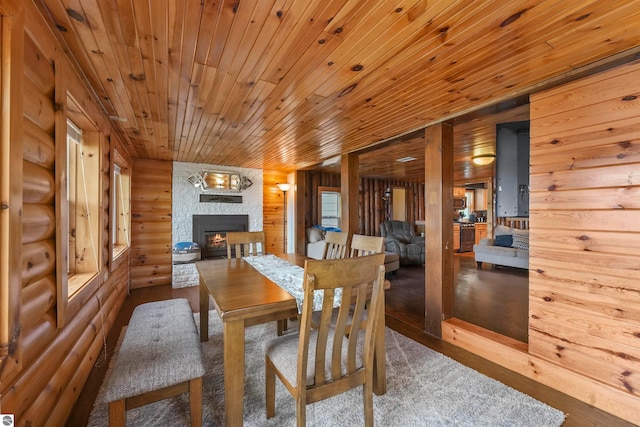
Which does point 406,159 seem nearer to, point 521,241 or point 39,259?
point 521,241

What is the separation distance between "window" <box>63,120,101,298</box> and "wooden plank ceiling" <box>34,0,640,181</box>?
402 millimetres

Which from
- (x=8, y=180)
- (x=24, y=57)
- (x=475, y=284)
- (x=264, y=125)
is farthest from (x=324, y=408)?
(x=475, y=284)

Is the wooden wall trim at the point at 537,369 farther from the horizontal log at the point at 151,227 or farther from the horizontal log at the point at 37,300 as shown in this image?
the horizontal log at the point at 151,227

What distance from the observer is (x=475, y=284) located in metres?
4.57

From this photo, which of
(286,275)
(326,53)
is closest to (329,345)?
(286,275)

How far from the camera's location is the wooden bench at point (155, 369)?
124cm

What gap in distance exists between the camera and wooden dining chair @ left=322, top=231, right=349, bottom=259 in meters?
2.66

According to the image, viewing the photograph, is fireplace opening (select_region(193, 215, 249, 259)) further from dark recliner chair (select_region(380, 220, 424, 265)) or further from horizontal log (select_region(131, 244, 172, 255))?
dark recliner chair (select_region(380, 220, 424, 265))

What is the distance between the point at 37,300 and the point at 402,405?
82.8 inches

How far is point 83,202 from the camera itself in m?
2.29

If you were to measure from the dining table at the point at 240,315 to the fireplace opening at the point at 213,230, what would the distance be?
334 centimetres

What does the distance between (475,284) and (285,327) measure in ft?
11.6

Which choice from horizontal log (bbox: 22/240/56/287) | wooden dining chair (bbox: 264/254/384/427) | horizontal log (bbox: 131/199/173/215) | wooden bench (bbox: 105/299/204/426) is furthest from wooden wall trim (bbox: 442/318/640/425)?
horizontal log (bbox: 131/199/173/215)

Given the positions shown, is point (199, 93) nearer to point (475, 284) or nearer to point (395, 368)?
point (395, 368)
